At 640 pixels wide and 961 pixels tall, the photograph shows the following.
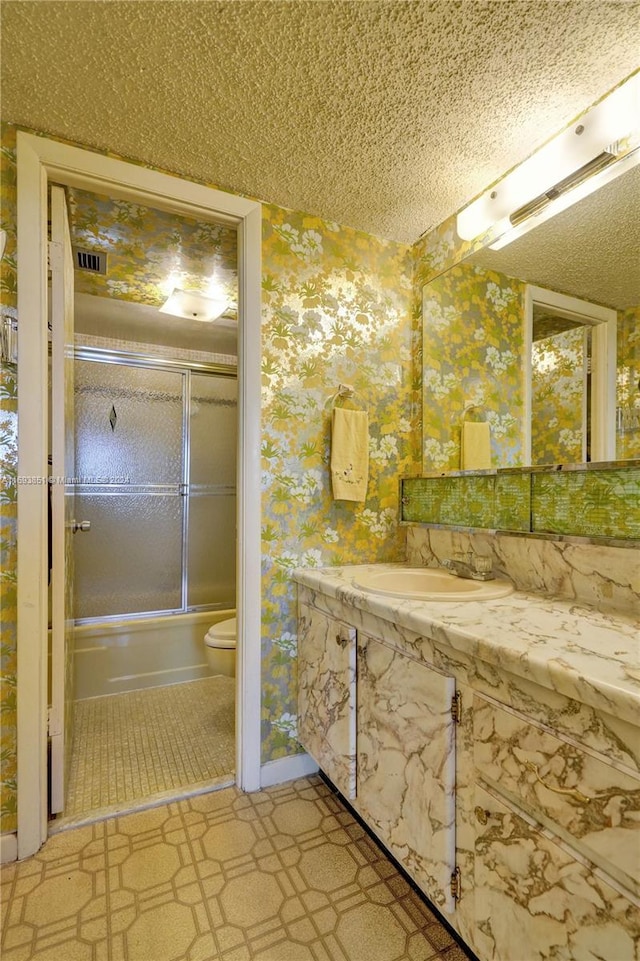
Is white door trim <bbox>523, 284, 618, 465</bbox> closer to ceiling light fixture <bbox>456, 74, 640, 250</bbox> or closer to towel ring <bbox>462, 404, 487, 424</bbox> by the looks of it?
ceiling light fixture <bbox>456, 74, 640, 250</bbox>

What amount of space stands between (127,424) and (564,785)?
2.89 metres

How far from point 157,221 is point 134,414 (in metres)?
1.40

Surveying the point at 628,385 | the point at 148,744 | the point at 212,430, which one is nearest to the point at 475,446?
the point at 628,385

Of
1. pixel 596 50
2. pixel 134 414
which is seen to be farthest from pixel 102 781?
pixel 596 50

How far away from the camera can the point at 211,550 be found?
3199 millimetres

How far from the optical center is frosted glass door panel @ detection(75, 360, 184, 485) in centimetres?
283

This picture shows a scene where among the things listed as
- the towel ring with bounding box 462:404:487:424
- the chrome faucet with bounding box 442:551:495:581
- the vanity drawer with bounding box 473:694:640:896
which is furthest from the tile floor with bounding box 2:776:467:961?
the towel ring with bounding box 462:404:487:424

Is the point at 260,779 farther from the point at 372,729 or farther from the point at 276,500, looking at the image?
the point at 276,500

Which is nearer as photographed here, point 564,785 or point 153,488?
point 564,785

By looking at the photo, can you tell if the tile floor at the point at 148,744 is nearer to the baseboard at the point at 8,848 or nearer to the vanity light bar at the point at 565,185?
the baseboard at the point at 8,848

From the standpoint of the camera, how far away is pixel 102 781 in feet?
5.64

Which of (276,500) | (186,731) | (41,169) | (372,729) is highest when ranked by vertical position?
(41,169)

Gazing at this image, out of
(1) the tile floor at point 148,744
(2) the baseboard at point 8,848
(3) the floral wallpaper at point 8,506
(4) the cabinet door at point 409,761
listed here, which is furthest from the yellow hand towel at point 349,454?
(2) the baseboard at point 8,848

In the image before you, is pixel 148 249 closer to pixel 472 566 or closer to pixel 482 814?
pixel 472 566
